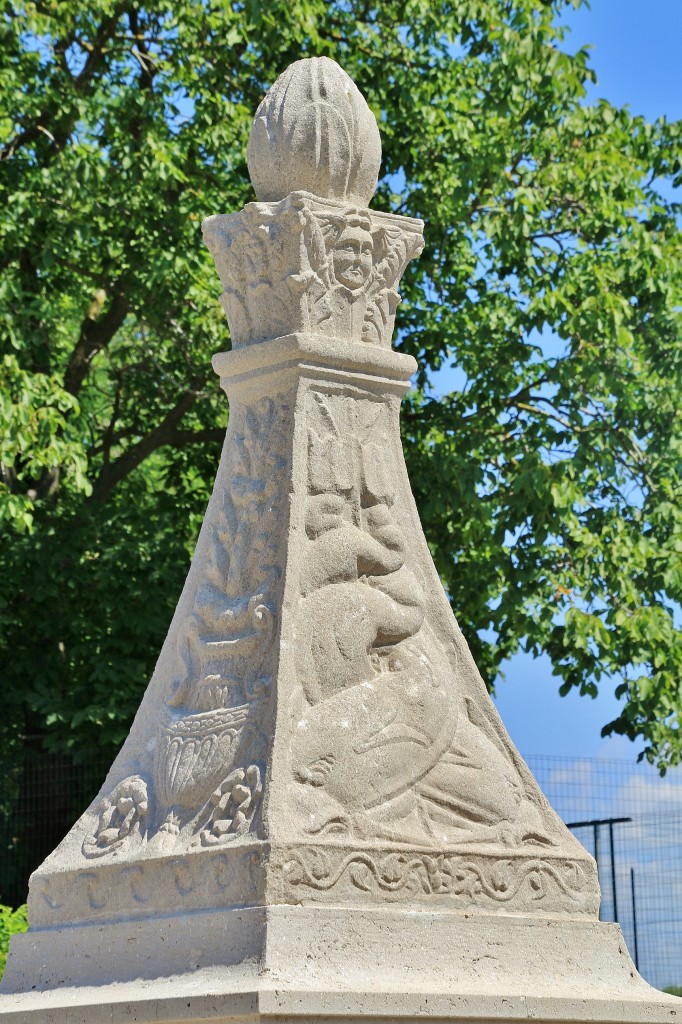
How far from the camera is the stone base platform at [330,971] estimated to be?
10.9 feet

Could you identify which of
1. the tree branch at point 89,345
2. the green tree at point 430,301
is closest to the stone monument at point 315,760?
the green tree at point 430,301

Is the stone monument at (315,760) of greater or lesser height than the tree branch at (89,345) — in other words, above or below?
below

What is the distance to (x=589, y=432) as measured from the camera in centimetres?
1115

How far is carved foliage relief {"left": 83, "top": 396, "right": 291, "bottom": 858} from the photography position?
3.71 m

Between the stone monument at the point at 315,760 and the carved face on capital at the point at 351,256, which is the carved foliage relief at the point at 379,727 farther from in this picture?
the carved face on capital at the point at 351,256

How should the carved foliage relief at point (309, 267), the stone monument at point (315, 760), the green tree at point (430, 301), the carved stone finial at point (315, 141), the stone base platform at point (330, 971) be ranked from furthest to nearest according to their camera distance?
the green tree at point (430, 301) < the carved stone finial at point (315, 141) < the carved foliage relief at point (309, 267) < the stone monument at point (315, 760) < the stone base platform at point (330, 971)

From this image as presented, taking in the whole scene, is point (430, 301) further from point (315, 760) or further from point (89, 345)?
point (315, 760)

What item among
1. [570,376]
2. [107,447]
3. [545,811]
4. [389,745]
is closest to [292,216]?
[389,745]

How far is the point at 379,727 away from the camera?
381cm

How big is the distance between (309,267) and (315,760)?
1.40 m

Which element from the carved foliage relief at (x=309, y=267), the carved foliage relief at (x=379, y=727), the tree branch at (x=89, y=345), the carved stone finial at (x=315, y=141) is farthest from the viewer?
the tree branch at (x=89, y=345)

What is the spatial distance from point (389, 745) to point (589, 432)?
764 centimetres

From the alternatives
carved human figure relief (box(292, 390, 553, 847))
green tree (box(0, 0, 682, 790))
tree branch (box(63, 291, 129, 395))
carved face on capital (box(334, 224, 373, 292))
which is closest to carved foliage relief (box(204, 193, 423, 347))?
carved face on capital (box(334, 224, 373, 292))

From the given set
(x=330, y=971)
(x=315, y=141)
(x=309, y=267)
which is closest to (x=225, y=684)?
(x=330, y=971)
